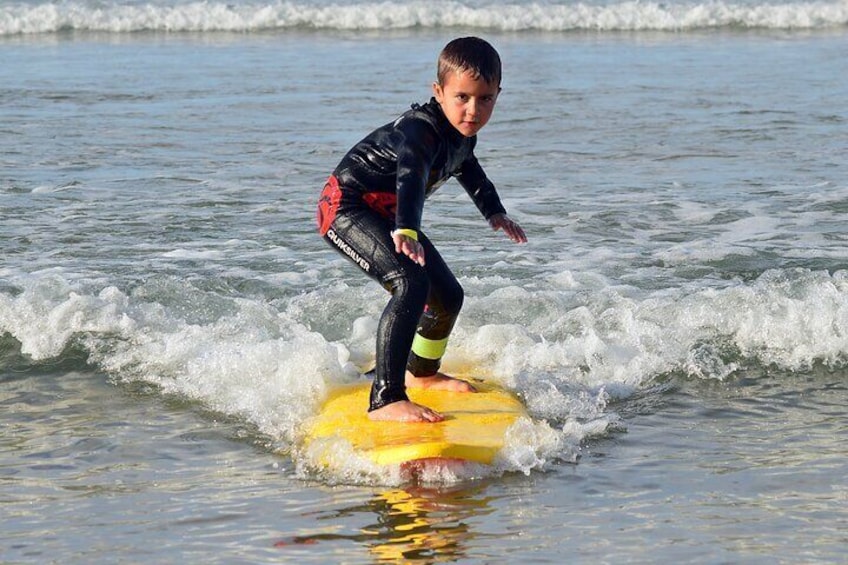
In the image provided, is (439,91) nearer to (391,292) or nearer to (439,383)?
(391,292)

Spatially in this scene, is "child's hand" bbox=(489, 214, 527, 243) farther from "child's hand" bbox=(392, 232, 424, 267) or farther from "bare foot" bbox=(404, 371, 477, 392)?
"child's hand" bbox=(392, 232, 424, 267)

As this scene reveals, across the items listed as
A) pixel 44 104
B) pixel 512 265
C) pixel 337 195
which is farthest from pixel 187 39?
pixel 337 195

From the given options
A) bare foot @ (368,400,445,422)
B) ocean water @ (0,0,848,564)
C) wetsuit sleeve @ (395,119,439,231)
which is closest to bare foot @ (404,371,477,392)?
ocean water @ (0,0,848,564)

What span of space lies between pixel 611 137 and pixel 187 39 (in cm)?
1166

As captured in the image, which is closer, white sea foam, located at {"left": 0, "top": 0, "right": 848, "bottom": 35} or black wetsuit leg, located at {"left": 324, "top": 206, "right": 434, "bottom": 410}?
black wetsuit leg, located at {"left": 324, "top": 206, "right": 434, "bottom": 410}

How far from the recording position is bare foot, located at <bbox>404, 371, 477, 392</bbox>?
608cm

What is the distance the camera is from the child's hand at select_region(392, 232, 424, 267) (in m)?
5.19

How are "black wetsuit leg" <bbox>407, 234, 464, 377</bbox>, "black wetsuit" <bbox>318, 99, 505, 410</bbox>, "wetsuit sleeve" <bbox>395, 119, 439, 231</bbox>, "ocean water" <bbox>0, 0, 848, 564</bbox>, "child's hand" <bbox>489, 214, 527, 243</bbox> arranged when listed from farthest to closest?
"child's hand" <bbox>489, 214, 527, 243</bbox>
"black wetsuit leg" <bbox>407, 234, 464, 377</bbox>
"black wetsuit" <bbox>318, 99, 505, 410</bbox>
"wetsuit sleeve" <bbox>395, 119, 439, 231</bbox>
"ocean water" <bbox>0, 0, 848, 564</bbox>

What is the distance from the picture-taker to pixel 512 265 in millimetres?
8617

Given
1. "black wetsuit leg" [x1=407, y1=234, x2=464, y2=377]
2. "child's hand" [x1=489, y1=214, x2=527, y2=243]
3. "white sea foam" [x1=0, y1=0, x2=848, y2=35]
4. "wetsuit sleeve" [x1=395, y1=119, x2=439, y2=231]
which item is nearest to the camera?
"wetsuit sleeve" [x1=395, y1=119, x2=439, y2=231]

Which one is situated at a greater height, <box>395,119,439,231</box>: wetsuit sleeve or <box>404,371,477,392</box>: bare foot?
<box>395,119,439,231</box>: wetsuit sleeve

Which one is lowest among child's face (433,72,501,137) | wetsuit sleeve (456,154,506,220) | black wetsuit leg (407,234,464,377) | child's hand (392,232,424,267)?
A: black wetsuit leg (407,234,464,377)

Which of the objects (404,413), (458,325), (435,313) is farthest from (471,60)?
(458,325)

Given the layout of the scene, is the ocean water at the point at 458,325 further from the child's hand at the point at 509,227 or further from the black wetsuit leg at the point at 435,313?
the child's hand at the point at 509,227
